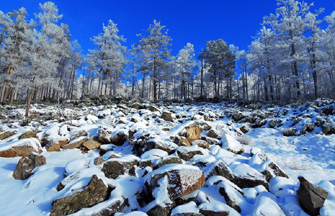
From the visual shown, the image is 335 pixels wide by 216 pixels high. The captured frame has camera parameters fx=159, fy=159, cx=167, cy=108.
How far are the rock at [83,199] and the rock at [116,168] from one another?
70cm

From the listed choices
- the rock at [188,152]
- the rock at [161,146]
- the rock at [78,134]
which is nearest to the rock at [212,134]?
the rock at [188,152]

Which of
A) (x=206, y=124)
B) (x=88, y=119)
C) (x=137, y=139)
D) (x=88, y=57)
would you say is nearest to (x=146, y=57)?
(x=88, y=57)

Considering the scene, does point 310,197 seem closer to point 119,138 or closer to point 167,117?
point 119,138

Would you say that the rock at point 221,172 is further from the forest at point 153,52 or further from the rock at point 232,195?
the forest at point 153,52

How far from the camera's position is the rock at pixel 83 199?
2791 millimetres

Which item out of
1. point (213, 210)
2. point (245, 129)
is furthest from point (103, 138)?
point (245, 129)

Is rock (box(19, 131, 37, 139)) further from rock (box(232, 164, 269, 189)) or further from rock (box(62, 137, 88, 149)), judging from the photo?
rock (box(232, 164, 269, 189))

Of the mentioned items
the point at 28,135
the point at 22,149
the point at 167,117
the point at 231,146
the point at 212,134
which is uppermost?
the point at 167,117

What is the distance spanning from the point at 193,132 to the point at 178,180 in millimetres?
4357

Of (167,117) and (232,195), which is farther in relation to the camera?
(167,117)

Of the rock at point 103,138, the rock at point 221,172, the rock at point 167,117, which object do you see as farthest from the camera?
the rock at point 167,117

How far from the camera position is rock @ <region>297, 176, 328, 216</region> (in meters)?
2.71

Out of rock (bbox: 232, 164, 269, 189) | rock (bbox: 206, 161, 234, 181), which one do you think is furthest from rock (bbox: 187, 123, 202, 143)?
rock (bbox: 232, 164, 269, 189)

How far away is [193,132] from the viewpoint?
725 cm
